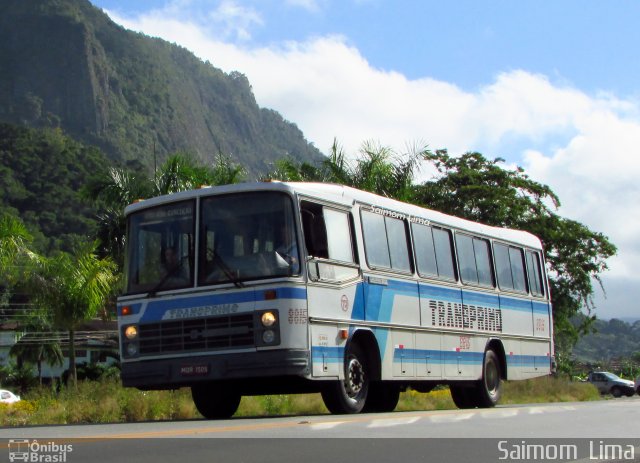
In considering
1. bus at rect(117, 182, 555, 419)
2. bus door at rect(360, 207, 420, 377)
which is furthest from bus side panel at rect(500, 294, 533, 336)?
bus door at rect(360, 207, 420, 377)

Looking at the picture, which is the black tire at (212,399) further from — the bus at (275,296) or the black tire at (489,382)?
the black tire at (489,382)

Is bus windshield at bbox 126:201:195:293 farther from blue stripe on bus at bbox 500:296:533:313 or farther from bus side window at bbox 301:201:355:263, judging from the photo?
blue stripe on bus at bbox 500:296:533:313

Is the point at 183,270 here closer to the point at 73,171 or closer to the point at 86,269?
the point at 86,269

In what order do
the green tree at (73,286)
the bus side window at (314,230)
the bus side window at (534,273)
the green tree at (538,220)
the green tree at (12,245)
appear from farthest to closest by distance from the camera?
the green tree at (538,220), the green tree at (73,286), the green tree at (12,245), the bus side window at (534,273), the bus side window at (314,230)

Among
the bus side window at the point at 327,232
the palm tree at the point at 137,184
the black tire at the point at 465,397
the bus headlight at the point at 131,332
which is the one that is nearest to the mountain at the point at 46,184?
the palm tree at the point at 137,184

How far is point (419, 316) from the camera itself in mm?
16062

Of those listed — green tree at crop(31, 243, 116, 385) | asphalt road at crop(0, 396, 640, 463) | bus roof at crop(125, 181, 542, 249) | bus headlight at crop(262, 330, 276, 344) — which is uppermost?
green tree at crop(31, 243, 116, 385)

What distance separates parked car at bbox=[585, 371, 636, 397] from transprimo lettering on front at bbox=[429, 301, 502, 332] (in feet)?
122

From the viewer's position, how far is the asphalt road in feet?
25.9

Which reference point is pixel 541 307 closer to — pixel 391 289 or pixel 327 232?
pixel 391 289

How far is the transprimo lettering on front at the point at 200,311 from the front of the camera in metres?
13.0

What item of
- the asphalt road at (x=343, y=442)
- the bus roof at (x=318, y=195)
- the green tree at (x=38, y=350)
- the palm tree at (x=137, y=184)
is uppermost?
the palm tree at (x=137, y=184)

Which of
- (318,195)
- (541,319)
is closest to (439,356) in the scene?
(318,195)

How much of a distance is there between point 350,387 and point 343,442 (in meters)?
4.94
